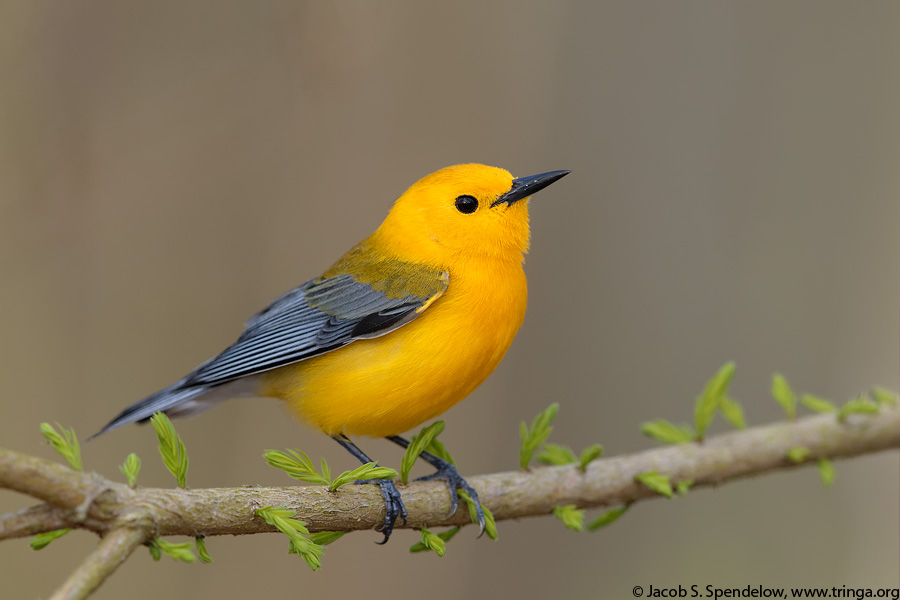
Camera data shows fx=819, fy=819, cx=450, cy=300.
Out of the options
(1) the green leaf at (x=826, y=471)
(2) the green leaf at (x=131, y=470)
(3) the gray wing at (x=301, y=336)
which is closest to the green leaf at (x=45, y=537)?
(2) the green leaf at (x=131, y=470)

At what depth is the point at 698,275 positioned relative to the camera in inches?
245

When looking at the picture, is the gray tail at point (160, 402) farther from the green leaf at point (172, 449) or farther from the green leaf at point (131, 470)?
the green leaf at point (131, 470)

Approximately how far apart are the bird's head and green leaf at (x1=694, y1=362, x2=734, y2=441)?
1087 millimetres

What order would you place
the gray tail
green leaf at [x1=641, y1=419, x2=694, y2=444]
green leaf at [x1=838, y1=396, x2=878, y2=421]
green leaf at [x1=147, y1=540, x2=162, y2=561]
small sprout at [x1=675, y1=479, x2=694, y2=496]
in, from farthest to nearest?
the gray tail
green leaf at [x1=641, y1=419, x2=694, y2=444]
small sprout at [x1=675, y1=479, x2=694, y2=496]
green leaf at [x1=838, y1=396, x2=878, y2=421]
green leaf at [x1=147, y1=540, x2=162, y2=561]

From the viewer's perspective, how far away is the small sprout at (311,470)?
2.43 m

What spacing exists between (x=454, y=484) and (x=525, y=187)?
1364 millimetres

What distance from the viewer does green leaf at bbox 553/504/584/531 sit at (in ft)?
9.47

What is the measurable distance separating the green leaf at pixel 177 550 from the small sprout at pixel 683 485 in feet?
5.90

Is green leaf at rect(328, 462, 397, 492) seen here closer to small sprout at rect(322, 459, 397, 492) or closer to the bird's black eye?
small sprout at rect(322, 459, 397, 492)

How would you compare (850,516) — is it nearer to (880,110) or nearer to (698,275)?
(698,275)

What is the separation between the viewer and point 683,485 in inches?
120

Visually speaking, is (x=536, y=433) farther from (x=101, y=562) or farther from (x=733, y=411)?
(x=101, y=562)

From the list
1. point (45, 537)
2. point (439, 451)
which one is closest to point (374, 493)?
point (439, 451)

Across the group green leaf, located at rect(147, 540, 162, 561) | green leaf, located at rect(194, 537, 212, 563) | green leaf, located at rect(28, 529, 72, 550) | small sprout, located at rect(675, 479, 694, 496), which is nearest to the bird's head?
small sprout, located at rect(675, 479, 694, 496)
